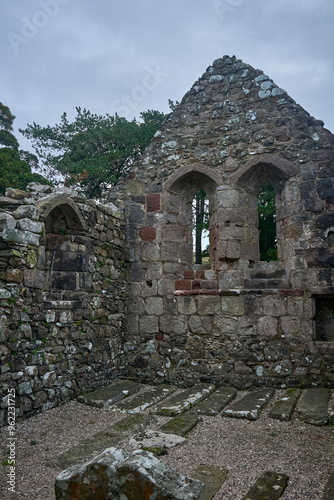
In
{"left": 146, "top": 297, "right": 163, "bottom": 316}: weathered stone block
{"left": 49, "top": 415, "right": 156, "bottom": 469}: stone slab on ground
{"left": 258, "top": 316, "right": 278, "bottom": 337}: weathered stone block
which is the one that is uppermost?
{"left": 146, "top": 297, "right": 163, "bottom": 316}: weathered stone block

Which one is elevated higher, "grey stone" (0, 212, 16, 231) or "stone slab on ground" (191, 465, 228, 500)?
"grey stone" (0, 212, 16, 231)

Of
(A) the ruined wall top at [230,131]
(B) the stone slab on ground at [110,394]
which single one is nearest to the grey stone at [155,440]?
(B) the stone slab on ground at [110,394]

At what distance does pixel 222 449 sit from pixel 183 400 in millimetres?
1421

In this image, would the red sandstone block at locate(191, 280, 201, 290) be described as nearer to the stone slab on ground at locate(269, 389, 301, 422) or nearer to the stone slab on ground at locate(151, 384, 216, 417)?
the stone slab on ground at locate(151, 384, 216, 417)

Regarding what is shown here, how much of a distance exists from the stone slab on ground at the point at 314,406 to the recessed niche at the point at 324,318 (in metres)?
0.90

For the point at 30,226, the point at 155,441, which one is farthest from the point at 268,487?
A: the point at 30,226

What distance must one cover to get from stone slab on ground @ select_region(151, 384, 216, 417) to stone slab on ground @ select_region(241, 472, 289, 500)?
1.67 meters

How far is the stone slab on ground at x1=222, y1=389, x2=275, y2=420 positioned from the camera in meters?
4.28

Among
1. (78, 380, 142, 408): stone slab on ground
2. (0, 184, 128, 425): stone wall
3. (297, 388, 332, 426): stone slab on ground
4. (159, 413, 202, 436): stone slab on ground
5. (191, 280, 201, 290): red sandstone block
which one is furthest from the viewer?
(191, 280, 201, 290): red sandstone block

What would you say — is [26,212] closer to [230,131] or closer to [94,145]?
[230,131]

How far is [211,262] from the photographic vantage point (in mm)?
6402

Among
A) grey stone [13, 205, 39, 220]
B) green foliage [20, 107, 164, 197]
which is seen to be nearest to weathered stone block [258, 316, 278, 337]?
grey stone [13, 205, 39, 220]

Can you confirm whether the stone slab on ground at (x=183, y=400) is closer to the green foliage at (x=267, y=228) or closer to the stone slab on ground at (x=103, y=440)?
the stone slab on ground at (x=103, y=440)

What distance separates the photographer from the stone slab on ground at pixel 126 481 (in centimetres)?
179
